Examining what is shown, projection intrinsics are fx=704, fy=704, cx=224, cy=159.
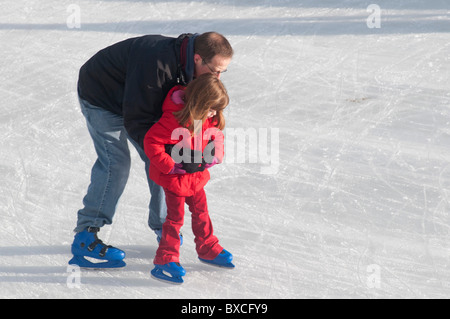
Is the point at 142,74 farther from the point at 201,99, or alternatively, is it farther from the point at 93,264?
the point at 93,264

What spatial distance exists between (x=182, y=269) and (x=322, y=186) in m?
1.16

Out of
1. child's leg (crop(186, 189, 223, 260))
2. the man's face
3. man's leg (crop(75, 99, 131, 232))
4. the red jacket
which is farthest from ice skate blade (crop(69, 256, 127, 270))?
the man's face

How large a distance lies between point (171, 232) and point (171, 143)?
1.47ft

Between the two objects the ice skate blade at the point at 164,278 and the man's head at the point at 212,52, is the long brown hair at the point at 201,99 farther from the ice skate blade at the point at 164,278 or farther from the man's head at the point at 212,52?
the ice skate blade at the point at 164,278

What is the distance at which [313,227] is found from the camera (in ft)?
12.1

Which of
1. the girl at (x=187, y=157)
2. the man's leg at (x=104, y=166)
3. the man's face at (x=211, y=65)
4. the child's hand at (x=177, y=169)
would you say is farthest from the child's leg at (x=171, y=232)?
the man's face at (x=211, y=65)

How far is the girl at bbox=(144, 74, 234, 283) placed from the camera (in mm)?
2833

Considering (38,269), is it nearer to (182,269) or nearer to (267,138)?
(182,269)

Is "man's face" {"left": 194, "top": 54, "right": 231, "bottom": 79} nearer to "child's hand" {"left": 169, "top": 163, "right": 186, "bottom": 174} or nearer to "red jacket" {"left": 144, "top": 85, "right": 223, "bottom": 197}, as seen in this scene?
"red jacket" {"left": 144, "top": 85, "right": 223, "bottom": 197}

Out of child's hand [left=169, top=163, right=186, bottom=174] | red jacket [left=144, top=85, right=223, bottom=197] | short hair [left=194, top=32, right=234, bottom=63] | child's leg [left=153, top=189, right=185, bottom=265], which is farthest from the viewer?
child's leg [left=153, top=189, right=185, bottom=265]

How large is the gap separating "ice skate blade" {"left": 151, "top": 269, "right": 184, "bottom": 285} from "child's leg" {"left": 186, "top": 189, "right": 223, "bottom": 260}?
0.19 meters

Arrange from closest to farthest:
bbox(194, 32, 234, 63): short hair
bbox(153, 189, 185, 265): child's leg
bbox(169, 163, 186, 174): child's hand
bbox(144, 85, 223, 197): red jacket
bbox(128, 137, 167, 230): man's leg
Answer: bbox(194, 32, 234, 63): short hair → bbox(144, 85, 223, 197): red jacket → bbox(169, 163, 186, 174): child's hand → bbox(153, 189, 185, 265): child's leg → bbox(128, 137, 167, 230): man's leg

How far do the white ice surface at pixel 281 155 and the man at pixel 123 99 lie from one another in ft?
0.77

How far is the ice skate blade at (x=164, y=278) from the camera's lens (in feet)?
10.5
